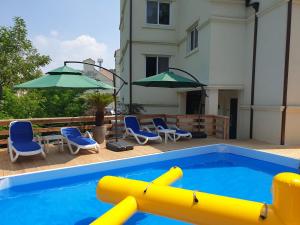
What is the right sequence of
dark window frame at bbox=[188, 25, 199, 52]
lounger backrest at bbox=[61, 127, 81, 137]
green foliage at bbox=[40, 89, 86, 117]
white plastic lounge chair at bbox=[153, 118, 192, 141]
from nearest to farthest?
lounger backrest at bbox=[61, 127, 81, 137]
white plastic lounge chair at bbox=[153, 118, 192, 141]
green foliage at bbox=[40, 89, 86, 117]
dark window frame at bbox=[188, 25, 199, 52]

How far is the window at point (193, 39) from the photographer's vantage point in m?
15.9

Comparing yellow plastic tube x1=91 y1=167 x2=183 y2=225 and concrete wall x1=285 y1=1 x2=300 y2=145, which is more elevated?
concrete wall x1=285 y1=1 x2=300 y2=145

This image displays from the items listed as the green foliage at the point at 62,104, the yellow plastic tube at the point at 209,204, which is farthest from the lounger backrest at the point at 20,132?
the green foliage at the point at 62,104

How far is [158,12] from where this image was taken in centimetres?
1814

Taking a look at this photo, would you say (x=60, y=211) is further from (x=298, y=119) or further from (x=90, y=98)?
(x=298, y=119)

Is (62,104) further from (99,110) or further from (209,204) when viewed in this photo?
(209,204)

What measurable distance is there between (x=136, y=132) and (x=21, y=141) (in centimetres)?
441

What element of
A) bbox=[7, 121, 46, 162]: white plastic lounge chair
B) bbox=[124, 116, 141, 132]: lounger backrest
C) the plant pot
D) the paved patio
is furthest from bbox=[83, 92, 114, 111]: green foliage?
bbox=[7, 121, 46, 162]: white plastic lounge chair

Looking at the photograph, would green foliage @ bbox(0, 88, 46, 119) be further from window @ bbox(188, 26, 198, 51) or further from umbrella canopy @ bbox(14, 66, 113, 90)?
window @ bbox(188, 26, 198, 51)

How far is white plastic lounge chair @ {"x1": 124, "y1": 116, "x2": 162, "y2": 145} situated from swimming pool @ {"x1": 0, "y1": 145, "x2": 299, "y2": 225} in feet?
5.17

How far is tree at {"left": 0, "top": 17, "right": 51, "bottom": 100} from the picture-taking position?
57.2 ft

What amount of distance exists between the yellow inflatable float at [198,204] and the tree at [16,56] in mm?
15406

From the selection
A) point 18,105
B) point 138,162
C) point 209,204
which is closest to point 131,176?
point 138,162

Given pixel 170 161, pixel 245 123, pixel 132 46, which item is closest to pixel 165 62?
pixel 132 46
